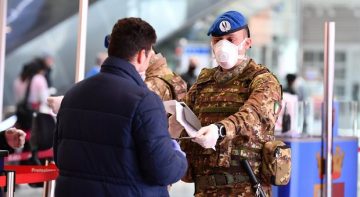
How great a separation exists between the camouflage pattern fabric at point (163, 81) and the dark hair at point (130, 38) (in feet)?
3.48

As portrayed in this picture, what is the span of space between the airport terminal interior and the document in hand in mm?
1016

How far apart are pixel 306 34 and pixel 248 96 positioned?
16.7 meters

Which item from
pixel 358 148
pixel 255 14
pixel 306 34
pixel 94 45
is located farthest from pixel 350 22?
pixel 358 148

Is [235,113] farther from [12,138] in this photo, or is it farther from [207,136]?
[12,138]

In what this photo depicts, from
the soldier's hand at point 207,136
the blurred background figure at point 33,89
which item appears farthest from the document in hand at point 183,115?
the blurred background figure at point 33,89

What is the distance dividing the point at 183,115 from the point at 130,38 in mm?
648

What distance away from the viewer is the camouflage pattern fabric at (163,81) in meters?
3.83

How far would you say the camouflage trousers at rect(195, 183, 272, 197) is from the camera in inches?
136

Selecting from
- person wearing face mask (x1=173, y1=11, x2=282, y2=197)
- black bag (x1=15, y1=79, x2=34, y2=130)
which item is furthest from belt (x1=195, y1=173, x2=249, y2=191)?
black bag (x1=15, y1=79, x2=34, y2=130)

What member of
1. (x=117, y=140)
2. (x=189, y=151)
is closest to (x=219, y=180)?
(x=189, y=151)

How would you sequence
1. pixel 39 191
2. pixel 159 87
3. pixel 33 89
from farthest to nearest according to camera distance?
1. pixel 33 89
2. pixel 39 191
3. pixel 159 87

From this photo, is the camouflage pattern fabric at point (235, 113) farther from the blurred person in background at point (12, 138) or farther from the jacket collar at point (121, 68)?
the blurred person in background at point (12, 138)

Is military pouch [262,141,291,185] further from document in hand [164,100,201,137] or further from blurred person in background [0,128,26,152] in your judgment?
blurred person in background [0,128,26,152]

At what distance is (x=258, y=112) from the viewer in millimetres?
3301
